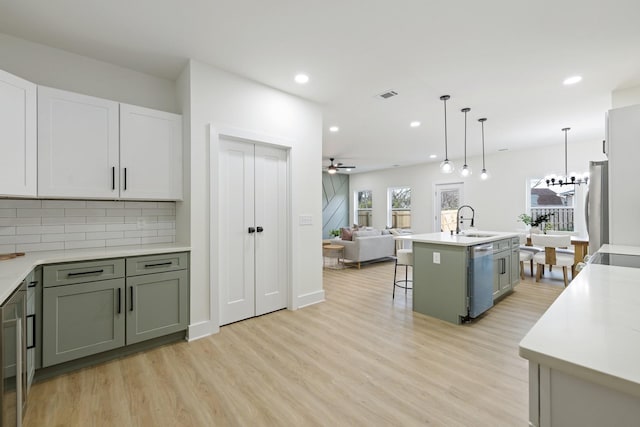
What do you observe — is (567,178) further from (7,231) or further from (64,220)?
(7,231)

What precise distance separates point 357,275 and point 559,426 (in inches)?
198

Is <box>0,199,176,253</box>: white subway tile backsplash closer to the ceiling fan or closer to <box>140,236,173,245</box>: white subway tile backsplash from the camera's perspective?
<box>140,236,173,245</box>: white subway tile backsplash

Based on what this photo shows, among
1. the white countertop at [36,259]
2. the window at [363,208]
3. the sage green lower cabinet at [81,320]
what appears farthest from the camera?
the window at [363,208]

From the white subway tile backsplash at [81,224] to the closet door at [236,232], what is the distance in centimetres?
64

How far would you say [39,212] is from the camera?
101 inches

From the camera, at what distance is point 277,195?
141 inches

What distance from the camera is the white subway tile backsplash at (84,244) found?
2.67 metres

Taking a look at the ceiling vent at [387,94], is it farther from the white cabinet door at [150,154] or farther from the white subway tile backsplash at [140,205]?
the white subway tile backsplash at [140,205]

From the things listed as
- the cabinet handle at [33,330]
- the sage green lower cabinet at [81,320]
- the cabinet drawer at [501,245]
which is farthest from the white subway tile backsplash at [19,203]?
the cabinet drawer at [501,245]

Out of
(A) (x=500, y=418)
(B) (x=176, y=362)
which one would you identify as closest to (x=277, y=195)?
(B) (x=176, y=362)

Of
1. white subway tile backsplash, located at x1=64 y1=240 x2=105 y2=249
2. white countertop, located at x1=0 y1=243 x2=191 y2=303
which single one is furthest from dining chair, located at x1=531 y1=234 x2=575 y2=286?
white subway tile backsplash, located at x1=64 y1=240 x2=105 y2=249

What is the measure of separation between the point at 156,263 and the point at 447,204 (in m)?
7.79

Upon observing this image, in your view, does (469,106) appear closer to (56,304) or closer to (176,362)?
(176,362)

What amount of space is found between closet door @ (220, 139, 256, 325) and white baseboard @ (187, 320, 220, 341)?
168 millimetres
